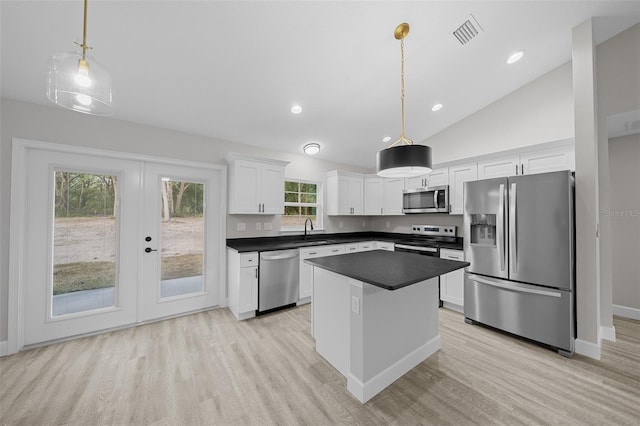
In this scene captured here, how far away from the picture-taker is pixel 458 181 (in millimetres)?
3754

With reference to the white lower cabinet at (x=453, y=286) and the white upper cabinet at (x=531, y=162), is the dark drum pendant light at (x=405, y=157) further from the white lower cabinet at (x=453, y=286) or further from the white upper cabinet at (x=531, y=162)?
the white upper cabinet at (x=531, y=162)

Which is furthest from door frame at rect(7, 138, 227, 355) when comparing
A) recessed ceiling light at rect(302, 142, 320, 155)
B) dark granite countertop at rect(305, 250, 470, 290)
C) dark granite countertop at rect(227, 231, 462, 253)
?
recessed ceiling light at rect(302, 142, 320, 155)

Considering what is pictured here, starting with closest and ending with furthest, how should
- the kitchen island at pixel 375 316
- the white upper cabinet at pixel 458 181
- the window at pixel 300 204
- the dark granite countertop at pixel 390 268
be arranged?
the dark granite countertop at pixel 390 268 → the kitchen island at pixel 375 316 → the white upper cabinet at pixel 458 181 → the window at pixel 300 204

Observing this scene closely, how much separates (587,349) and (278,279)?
342cm

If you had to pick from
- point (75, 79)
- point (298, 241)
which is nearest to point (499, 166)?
point (298, 241)

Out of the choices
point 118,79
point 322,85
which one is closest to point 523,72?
point 322,85

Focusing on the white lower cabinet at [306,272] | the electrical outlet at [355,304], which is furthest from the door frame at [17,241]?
the electrical outlet at [355,304]

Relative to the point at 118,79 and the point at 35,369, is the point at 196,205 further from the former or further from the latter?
the point at 35,369

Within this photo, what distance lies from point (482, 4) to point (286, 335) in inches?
153

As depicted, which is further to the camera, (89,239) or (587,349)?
(89,239)

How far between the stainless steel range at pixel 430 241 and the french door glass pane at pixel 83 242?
4059 mm

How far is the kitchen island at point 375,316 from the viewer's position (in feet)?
5.90

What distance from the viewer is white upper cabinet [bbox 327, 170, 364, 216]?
4.63 metres

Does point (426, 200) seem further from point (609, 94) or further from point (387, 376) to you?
point (387, 376)
